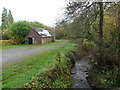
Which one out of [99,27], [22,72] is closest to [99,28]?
[99,27]

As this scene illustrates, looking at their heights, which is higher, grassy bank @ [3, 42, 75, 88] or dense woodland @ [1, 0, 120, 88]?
dense woodland @ [1, 0, 120, 88]

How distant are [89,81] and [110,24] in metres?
A: 3.55

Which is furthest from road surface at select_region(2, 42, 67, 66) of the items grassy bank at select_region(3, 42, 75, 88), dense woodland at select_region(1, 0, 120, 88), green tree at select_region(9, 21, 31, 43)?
green tree at select_region(9, 21, 31, 43)

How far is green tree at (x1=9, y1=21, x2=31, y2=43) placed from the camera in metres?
20.0

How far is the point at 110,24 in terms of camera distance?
578cm

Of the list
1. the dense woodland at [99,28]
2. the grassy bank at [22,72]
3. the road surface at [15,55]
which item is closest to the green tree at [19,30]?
the road surface at [15,55]

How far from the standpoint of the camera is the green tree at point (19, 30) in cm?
2003

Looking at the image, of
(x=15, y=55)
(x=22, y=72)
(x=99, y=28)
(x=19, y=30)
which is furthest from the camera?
(x=19, y=30)

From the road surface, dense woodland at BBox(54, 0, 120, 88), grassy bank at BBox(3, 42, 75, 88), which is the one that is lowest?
grassy bank at BBox(3, 42, 75, 88)

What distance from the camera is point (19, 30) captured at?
20172 mm

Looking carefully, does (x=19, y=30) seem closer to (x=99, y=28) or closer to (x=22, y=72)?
(x=22, y=72)

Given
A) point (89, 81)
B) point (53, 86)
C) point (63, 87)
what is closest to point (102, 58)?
point (89, 81)

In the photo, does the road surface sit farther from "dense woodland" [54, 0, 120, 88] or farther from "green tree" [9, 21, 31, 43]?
"green tree" [9, 21, 31, 43]

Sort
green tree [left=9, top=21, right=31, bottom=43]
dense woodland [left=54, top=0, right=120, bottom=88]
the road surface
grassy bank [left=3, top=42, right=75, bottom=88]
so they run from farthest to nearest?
green tree [left=9, top=21, right=31, bottom=43] < the road surface < dense woodland [left=54, top=0, right=120, bottom=88] < grassy bank [left=3, top=42, right=75, bottom=88]
